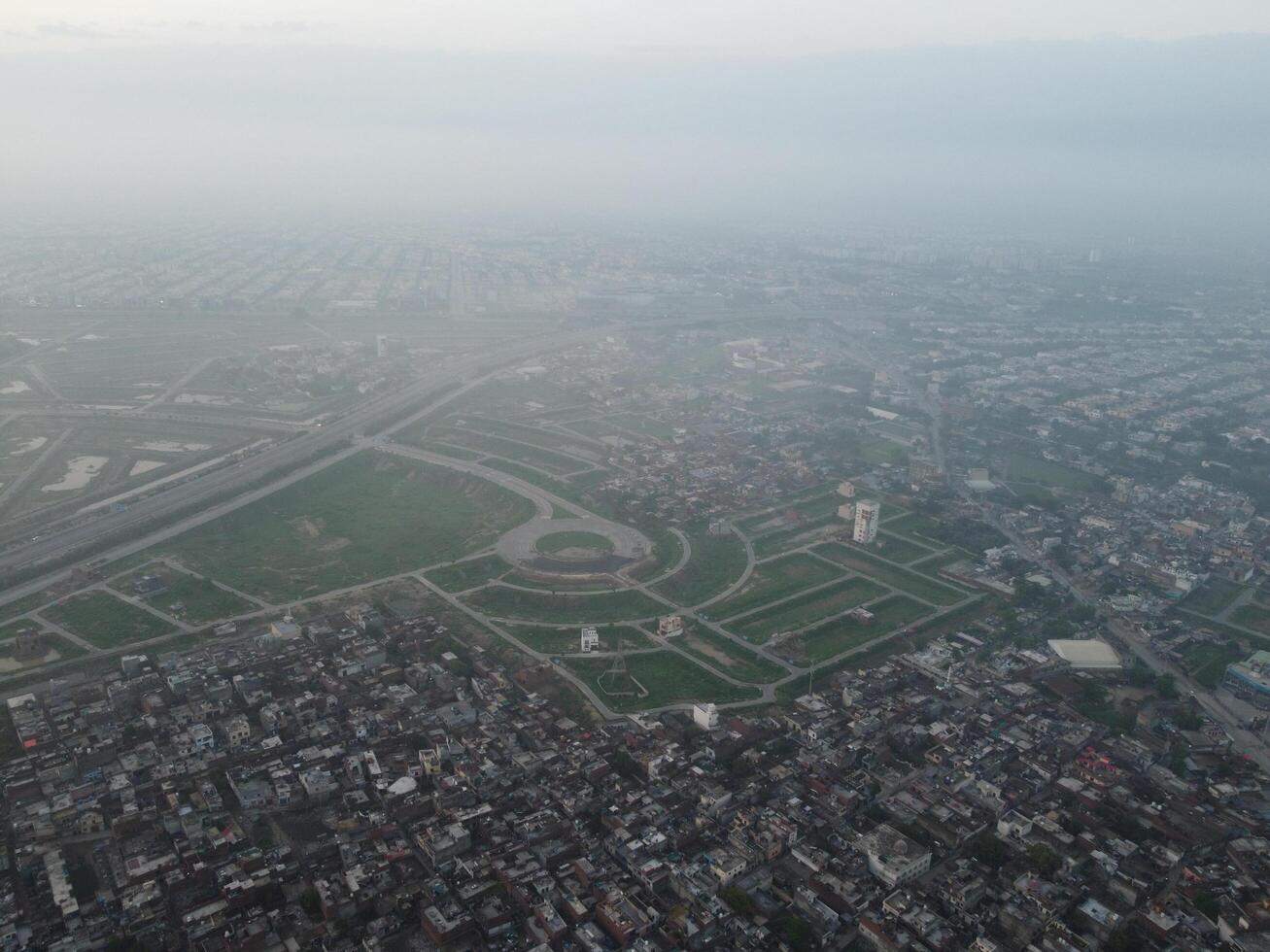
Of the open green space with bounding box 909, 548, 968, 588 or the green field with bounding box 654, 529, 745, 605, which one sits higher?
the green field with bounding box 654, 529, 745, 605

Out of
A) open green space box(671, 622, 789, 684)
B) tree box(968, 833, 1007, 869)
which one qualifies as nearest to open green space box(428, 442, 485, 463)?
open green space box(671, 622, 789, 684)

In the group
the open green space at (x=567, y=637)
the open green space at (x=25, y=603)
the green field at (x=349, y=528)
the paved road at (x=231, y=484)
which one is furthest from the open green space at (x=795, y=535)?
the open green space at (x=25, y=603)

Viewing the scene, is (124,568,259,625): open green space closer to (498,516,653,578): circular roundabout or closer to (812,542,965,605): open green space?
(498,516,653,578): circular roundabout

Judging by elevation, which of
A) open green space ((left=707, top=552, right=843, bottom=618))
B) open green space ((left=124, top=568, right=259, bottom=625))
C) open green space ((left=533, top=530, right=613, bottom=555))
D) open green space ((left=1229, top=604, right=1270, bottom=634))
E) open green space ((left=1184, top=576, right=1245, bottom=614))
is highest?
open green space ((left=124, top=568, right=259, bottom=625))

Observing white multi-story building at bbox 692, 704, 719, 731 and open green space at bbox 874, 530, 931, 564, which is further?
open green space at bbox 874, 530, 931, 564

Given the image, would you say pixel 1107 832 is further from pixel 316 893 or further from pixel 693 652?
pixel 316 893

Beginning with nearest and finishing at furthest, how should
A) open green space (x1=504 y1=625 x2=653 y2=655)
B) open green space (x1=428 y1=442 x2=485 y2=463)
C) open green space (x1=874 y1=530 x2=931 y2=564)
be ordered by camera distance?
open green space (x1=504 y1=625 x2=653 y2=655)
open green space (x1=874 y1=530 x2=931 y2=564)
open green space (x1=428 y1=442 x2=485 y2=463)

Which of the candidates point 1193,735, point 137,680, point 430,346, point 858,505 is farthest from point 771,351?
point 137,680
